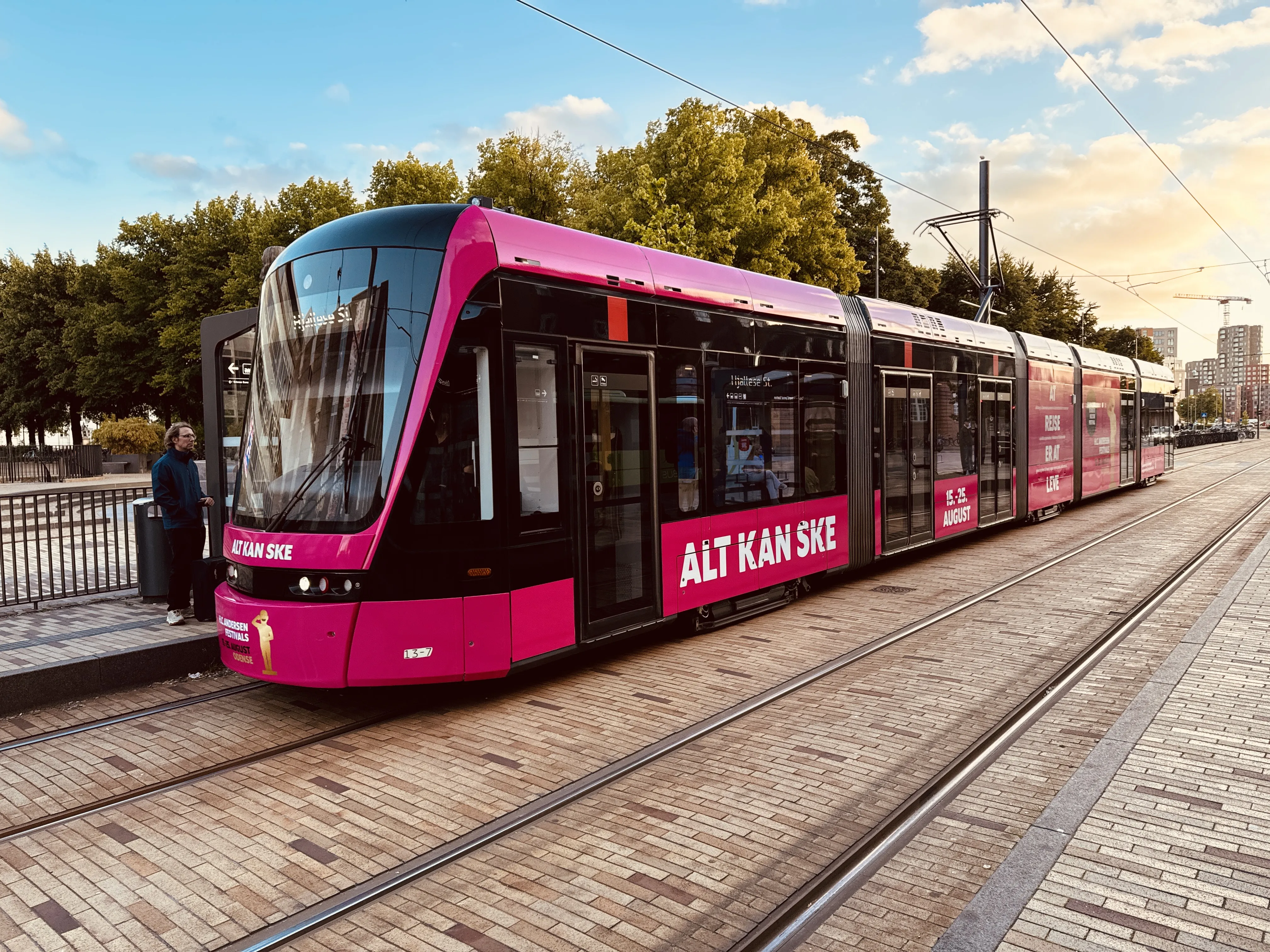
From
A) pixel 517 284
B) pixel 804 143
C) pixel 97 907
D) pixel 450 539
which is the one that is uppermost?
pixel 804 143

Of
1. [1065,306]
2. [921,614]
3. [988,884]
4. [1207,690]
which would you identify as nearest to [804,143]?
[1065,306]

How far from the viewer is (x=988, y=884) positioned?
3.72m

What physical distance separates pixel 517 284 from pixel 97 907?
424 cm

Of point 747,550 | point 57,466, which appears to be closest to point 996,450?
point 747,550

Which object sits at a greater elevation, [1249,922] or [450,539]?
[450,539]

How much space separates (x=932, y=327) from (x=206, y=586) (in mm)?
9778

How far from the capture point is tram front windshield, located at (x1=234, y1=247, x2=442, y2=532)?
5672 mm

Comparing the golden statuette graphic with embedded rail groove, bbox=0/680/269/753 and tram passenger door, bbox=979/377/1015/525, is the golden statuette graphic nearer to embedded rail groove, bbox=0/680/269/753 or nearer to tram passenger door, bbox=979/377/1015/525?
embedded rail groove, bbox=0/680/269/753

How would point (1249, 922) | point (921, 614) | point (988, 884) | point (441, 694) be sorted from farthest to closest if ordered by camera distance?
point (921, 614), point (441, 694), point (988, 884), point (1249, 922)

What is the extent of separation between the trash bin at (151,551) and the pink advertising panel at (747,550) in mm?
5342

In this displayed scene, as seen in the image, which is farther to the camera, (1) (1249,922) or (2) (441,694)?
(2) (441,694)

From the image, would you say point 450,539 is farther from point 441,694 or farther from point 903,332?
point 903,332

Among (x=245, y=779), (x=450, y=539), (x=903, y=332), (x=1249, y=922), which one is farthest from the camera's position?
(x=903, y=332)

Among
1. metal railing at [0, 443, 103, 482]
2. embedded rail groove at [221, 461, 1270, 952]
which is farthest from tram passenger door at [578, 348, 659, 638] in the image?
metal railing at [0, 443, 103, 482]
